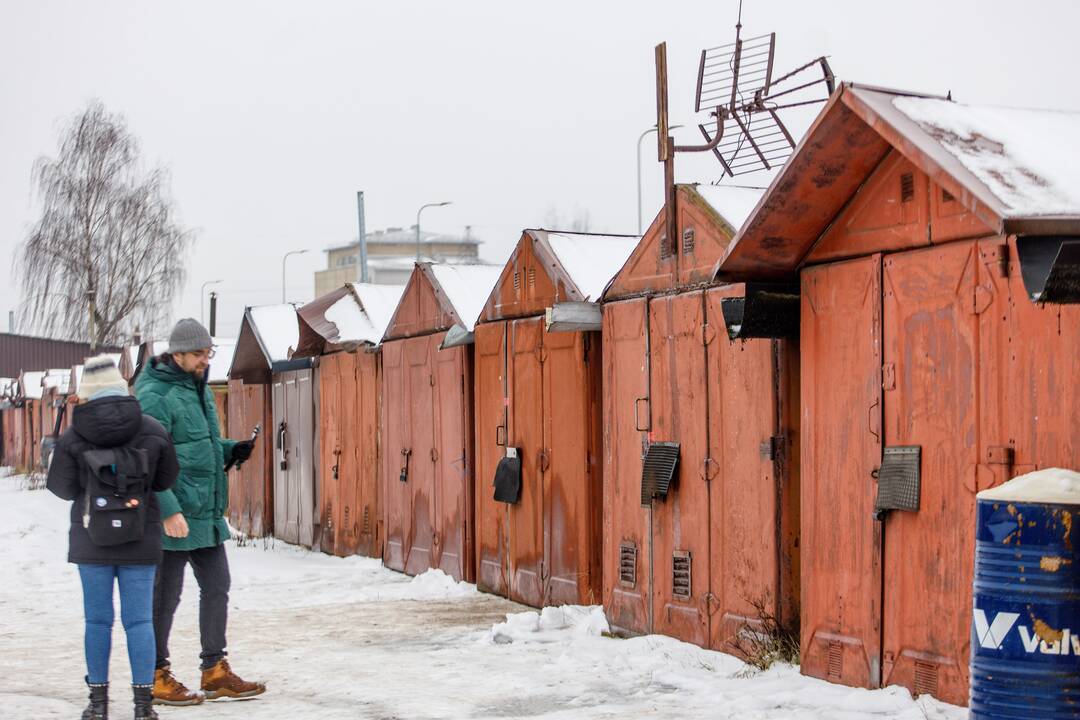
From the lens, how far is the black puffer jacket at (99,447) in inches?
249

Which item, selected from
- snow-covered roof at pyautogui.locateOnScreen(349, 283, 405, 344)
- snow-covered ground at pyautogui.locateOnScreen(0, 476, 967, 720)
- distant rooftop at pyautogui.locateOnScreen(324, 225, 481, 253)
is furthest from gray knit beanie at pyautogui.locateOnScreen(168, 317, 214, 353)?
distant rooftop at pyautogui.locateOnScreen(324, 225, 481, 253)

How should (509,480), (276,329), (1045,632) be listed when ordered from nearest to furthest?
(1045,632) → (509,480) → (276,329)

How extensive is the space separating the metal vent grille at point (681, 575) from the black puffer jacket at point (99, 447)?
132 inches

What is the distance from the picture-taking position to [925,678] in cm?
624

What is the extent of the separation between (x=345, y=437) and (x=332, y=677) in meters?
7.51

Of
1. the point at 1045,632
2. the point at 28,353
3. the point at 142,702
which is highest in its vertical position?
the point at 28,353

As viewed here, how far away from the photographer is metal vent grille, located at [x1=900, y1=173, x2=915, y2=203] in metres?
6.45

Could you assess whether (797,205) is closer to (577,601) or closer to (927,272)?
(927,272)

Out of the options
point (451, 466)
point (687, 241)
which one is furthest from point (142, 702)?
point (451, 466)

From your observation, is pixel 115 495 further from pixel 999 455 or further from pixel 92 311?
pixel 92 311

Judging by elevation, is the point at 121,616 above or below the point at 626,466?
below

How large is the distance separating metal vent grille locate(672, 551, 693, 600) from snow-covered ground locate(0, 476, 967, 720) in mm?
317

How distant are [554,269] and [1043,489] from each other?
18.6ft

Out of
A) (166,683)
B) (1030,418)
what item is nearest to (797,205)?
(1030,418)
